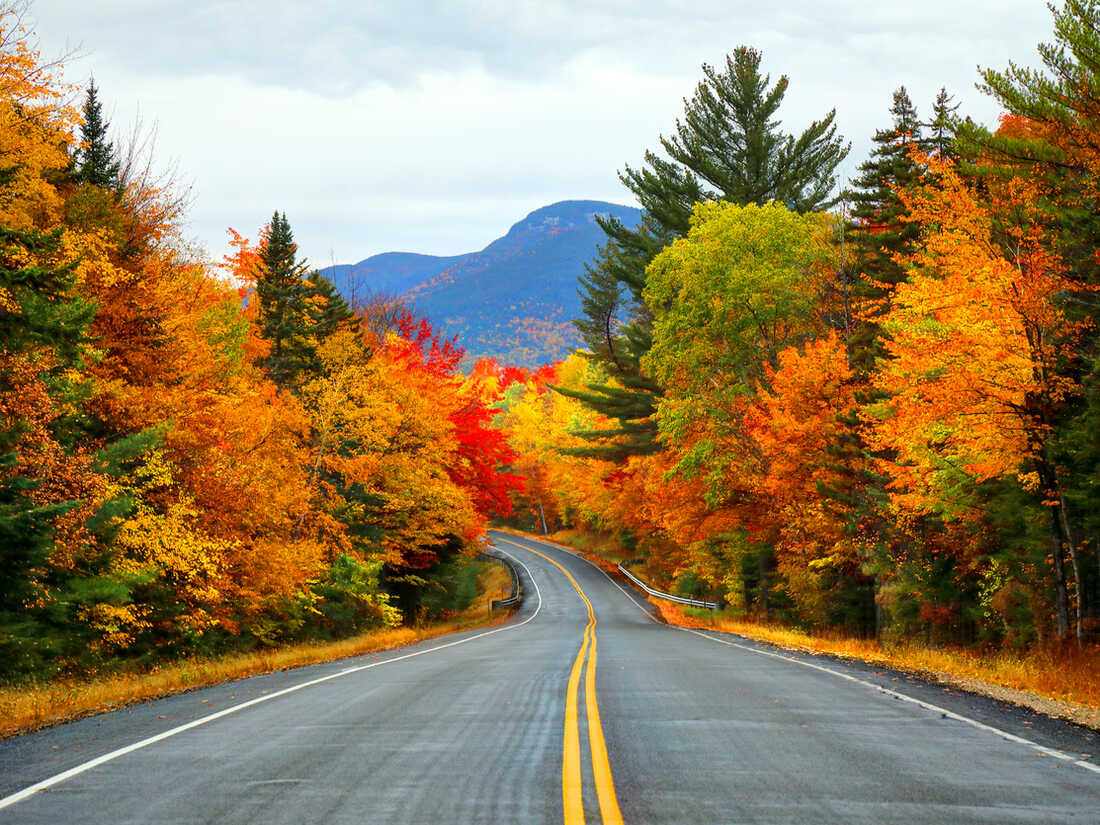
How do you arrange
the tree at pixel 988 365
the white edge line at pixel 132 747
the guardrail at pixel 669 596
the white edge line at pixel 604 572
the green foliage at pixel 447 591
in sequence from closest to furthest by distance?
the white edge line at pixel 132 747, the tree at pixel 988 365, the green foliage at pixel 447 591, the guardrail at pixel 669 596, the white edge line at pixel 604 572

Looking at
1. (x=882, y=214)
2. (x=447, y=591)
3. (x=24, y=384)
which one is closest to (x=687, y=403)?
(x=882, y=214)

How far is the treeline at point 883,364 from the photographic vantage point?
661 inches

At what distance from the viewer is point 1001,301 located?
55.9 feet

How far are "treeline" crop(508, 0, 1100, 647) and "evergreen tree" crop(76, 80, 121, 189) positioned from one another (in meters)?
19.4

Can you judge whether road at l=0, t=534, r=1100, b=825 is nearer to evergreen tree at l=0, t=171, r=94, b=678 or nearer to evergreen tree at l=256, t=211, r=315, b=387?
evergreen tree at l=0, t=171, r=94, b=678

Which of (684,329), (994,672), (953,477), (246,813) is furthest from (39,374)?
(684,329)

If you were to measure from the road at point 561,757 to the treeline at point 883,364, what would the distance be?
8.11 metres

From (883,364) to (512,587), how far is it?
38.8m

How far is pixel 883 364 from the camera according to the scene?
907 inches

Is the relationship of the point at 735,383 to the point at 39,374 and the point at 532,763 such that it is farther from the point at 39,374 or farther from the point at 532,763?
the point at 532,763

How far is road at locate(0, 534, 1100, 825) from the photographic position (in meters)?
5.22

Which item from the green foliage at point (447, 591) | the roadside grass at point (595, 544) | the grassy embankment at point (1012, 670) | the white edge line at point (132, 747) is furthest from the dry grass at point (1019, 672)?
the roadside grass at point (595, 544)

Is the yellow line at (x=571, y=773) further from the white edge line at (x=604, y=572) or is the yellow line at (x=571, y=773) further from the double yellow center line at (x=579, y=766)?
the white edge line at (x=604, y=572)

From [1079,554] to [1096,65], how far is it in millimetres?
11520
